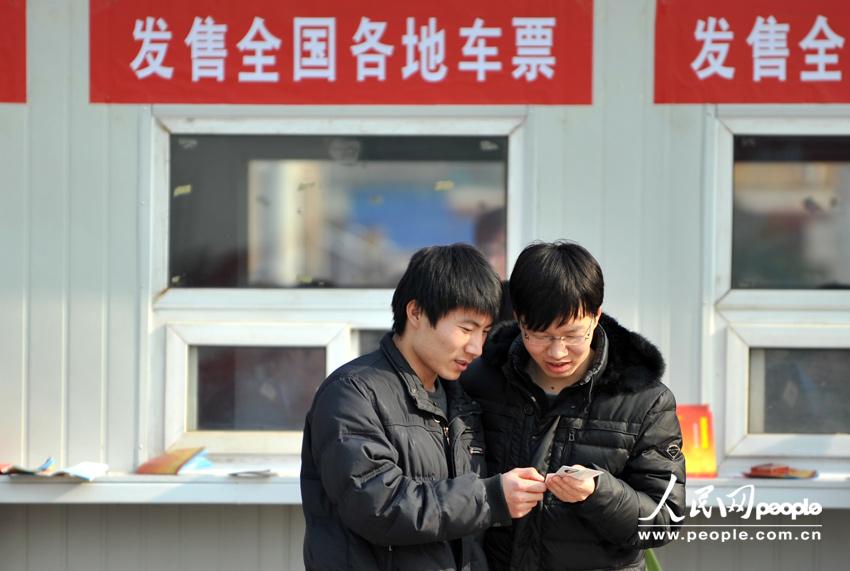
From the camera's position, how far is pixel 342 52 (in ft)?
12.7

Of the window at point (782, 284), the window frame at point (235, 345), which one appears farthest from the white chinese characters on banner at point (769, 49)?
the window frame at point (235, 345)

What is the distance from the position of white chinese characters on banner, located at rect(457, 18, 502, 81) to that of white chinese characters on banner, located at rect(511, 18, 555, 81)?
0.24 feet

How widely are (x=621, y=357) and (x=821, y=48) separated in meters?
2.15

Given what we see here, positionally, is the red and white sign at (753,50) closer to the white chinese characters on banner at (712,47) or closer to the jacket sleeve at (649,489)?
the white chinese characters on banner at (712,47)

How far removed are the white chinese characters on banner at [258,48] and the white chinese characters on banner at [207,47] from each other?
76mm

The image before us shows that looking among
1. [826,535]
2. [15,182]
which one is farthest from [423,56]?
[826,535]

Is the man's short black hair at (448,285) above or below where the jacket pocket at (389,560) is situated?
above

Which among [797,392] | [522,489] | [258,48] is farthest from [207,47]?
[797,392]

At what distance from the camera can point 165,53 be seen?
389cm

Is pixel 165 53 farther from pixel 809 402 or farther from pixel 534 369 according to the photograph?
pixel 809 402

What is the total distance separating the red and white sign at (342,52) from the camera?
385cm

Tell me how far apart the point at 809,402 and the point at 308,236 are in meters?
2.05

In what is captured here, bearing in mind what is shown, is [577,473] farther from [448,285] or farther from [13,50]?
[13,50]

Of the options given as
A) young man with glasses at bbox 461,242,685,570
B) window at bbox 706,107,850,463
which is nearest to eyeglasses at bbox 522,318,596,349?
young man with glasses at bbox 461,242,685,570
